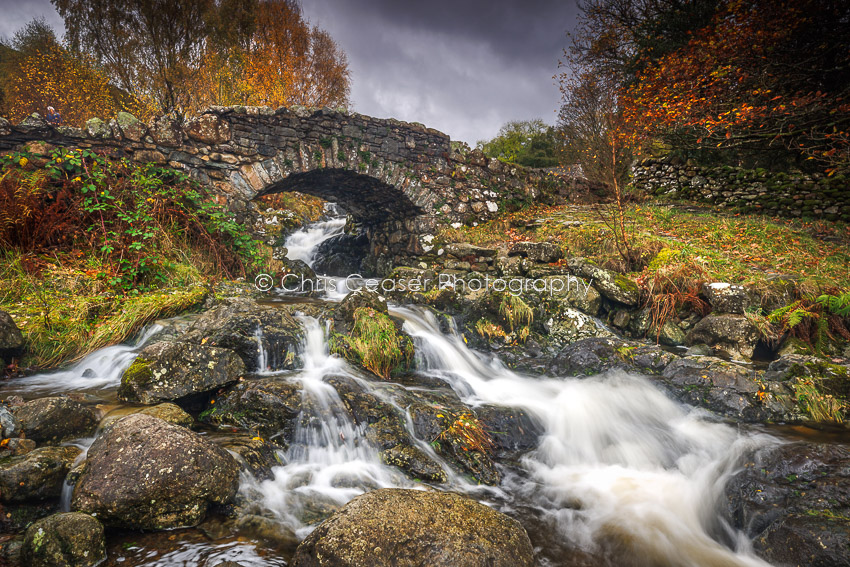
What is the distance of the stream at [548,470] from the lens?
281 centimetres

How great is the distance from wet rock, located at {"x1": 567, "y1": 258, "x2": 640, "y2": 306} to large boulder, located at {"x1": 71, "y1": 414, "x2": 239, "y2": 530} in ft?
21.1

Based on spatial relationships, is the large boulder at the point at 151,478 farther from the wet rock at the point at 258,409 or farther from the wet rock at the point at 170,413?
the wet rock at the point at 258,409

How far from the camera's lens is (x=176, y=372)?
12.6ft

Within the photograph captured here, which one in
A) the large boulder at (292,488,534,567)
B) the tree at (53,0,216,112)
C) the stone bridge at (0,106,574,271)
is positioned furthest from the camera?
the tree at (53,0,216,112)

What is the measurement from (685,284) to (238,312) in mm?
7082

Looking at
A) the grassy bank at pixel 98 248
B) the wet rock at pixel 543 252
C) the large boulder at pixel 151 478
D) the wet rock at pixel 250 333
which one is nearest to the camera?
the large boulder at pixel 151 478

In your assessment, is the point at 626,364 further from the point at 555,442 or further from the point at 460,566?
the point at 460,566

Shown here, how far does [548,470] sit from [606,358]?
2219 millimetres

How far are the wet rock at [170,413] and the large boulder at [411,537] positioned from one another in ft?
5.80

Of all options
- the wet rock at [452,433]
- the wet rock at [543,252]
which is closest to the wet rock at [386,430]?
the wet rock at [452,433]

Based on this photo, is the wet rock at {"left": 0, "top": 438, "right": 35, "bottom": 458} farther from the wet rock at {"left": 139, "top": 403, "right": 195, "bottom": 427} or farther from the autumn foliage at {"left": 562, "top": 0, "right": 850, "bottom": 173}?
the autumn foliage at {"left": 562, "top": 0, "right": 850, "bottom": 173}

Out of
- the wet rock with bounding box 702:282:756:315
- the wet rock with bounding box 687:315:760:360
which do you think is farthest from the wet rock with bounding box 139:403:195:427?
the wet rock with bounding box 702:282:756:315

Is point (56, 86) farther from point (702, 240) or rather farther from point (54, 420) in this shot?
point (702, 240)

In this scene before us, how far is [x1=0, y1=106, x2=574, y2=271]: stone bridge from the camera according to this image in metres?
7.57
